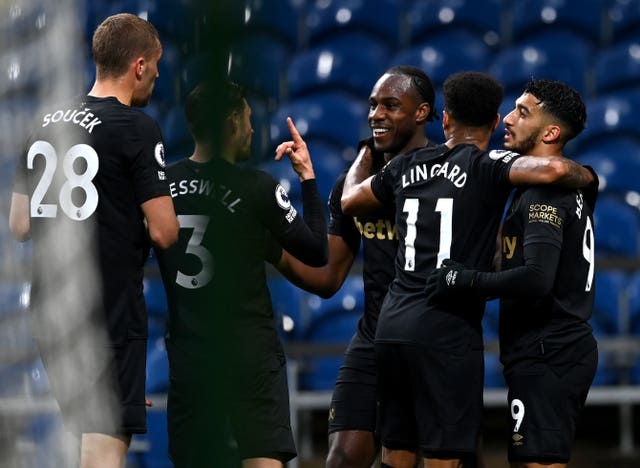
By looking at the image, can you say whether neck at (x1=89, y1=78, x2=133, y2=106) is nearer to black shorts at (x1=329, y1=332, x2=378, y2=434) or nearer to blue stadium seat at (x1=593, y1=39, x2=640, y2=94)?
black shorts at (x1=329, y1=332, x2=378, y2=434)

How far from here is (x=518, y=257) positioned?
342cm

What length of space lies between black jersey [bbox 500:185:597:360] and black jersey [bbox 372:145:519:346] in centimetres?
7

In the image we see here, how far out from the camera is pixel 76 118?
3215 millimetres

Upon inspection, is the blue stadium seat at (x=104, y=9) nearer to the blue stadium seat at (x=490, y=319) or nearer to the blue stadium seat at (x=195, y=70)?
the blue stadium seat at (x=490, y=319)

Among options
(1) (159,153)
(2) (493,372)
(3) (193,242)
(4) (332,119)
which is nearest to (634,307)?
(2) (493,372)

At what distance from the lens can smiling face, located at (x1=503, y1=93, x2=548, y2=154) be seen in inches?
140

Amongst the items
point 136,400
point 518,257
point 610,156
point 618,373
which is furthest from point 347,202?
point 610,156

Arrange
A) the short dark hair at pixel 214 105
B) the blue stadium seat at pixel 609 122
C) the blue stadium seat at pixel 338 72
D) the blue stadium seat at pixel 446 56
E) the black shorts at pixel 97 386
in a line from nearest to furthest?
the short dark hair at pixel 214 105
the black shorts at pixel 97 386
the blue stadium seat at pixel 609 122
the blue stadium seat at pixel 446 56
the blue stadium seat at pixel 338 72

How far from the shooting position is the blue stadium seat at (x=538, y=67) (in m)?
7.23

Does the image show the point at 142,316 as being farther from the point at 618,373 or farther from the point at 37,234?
the point at 618,373

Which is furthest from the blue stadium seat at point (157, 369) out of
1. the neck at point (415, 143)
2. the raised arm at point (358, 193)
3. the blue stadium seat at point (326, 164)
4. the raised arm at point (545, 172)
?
the raised arm at point (545, 172)

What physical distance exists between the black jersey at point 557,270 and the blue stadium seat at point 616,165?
10.8 feet

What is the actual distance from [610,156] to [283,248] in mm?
3677

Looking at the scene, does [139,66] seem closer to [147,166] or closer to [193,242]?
[147,166]
